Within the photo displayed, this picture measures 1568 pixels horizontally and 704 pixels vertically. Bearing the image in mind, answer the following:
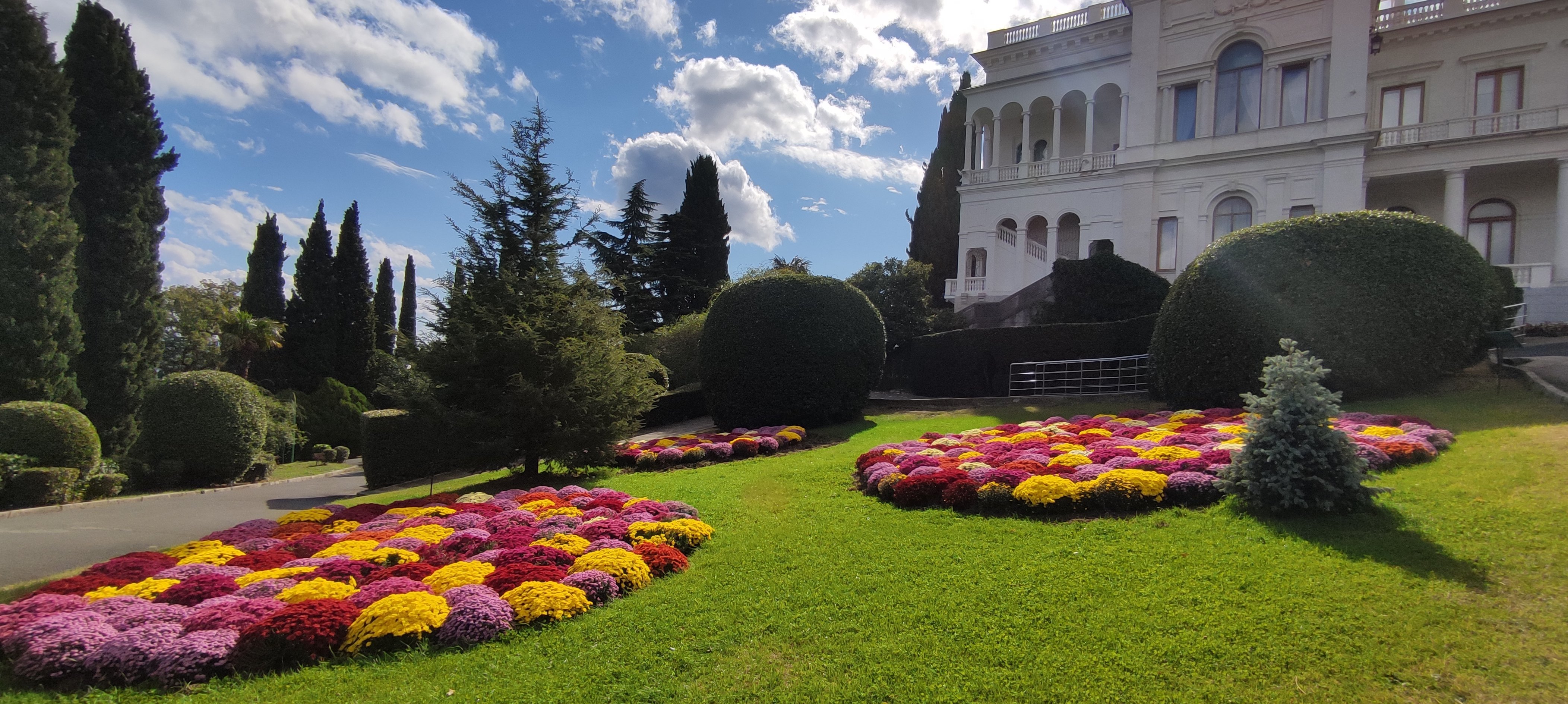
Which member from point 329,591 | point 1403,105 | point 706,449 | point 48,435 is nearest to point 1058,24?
point 1403,105

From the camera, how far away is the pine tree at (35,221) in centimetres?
1733

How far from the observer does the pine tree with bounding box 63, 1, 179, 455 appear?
806 inches

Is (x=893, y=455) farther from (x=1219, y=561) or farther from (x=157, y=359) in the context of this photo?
(x=157, y=359)

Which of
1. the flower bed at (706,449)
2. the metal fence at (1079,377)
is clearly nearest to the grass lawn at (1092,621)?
the flower bed at (706,449)

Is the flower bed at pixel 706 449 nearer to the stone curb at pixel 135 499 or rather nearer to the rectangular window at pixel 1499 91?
the stone curb at pixel 135 499

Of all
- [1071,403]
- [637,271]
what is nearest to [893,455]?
[1071,403]

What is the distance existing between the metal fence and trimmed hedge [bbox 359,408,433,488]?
49.4 feet

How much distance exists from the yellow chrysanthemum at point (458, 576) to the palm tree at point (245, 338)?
32639mm

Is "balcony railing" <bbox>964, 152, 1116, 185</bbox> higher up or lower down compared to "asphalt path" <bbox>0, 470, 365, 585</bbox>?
higher up

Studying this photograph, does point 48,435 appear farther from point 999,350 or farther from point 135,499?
point 999,350

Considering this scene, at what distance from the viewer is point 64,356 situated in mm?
18141

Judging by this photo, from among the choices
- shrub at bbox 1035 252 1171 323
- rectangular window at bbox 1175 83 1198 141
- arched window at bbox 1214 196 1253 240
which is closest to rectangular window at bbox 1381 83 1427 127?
arched window at bbox 1214 196 1253 240

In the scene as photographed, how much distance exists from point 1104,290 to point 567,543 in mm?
19908

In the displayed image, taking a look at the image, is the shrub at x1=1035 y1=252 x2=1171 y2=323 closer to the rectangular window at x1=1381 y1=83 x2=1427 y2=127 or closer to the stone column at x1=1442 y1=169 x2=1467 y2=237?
the stone column at x1=1442 y1=169 x2=1467 y2=237
